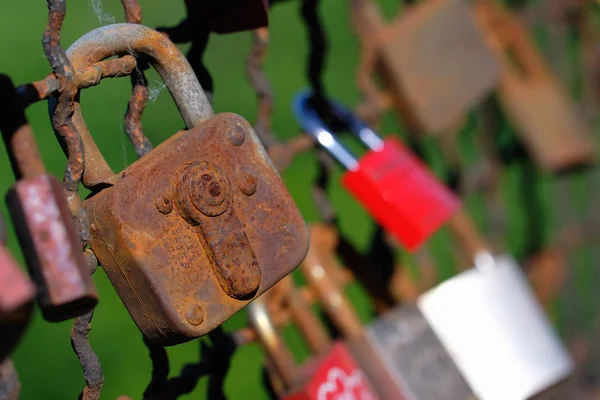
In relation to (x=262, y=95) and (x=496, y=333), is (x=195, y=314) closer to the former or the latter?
(x=262, y=95)

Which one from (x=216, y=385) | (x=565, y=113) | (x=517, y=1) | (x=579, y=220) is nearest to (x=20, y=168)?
(x=216, y=385)

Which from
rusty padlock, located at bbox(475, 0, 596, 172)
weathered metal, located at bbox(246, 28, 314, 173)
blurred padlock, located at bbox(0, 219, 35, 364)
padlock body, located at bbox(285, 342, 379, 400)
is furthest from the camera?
rusty padlock, located at bbox(475, 0, 596, 172)

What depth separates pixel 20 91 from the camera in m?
0.52

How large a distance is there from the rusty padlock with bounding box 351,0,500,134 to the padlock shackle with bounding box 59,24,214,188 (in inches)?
27.6

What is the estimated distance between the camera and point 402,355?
35.8 inches

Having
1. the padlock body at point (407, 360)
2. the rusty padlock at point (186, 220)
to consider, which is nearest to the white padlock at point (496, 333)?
the padlock body at point (407, 360)

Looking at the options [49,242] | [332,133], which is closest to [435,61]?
[332,133]

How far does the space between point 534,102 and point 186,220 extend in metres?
1.20

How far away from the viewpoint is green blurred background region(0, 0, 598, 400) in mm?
846

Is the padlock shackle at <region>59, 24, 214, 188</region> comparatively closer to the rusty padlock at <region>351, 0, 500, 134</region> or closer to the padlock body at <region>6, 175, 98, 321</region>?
the padlock body at <region>6, 175, 98, 321</region>

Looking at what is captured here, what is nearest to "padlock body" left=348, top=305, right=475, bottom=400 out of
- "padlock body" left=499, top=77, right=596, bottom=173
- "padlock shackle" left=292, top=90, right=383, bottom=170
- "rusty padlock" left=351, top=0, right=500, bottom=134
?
"padlock shackle" left=292, top=90, right=383, bottom=170

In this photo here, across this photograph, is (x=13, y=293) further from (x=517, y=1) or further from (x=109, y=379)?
(x=517, y=1)

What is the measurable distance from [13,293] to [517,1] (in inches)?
62.7

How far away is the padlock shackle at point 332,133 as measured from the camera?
101 centimetres
